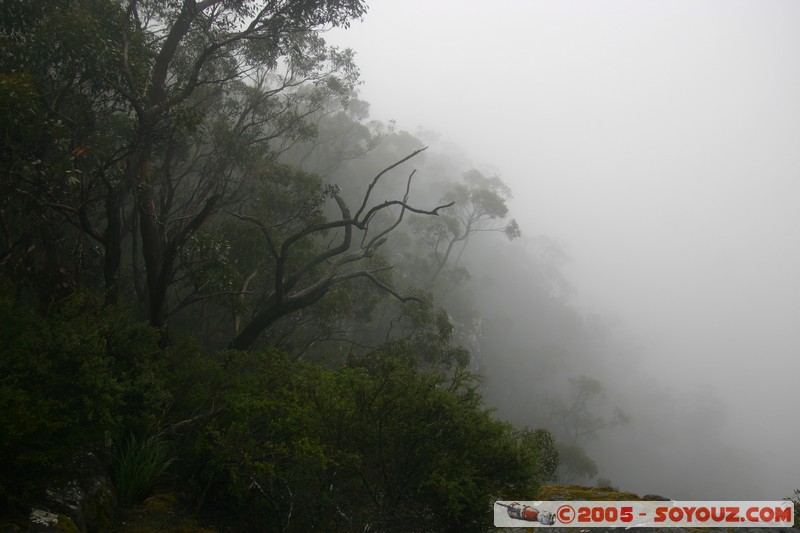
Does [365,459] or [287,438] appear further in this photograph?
[287,438]

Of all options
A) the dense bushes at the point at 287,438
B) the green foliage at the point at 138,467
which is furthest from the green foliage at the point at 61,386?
the green foliage at the point at 138,467

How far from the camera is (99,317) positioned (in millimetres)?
5711

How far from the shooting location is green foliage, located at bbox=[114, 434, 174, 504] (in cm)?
458

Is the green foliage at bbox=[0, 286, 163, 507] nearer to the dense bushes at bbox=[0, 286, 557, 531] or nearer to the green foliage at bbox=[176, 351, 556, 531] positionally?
the dense bushes at bbox=[0, 286, 557, 531]

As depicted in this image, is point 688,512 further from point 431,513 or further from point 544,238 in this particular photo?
point 544,238

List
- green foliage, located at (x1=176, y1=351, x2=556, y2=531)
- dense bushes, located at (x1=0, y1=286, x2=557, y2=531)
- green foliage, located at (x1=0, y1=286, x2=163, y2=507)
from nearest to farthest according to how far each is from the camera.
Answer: green foliage, located at (x1=0, y1=286, x2=163, y2=507), dense bushes, located at (x1=0, y1=286, x2=557, y2=531), green foliage, located at (x1=176, y1=351, x2=556, y2=531)

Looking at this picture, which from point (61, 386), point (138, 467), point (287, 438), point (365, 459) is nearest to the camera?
point (61, 386)

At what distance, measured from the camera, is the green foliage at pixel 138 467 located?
15.0ft

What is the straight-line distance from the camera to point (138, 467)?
465 cm

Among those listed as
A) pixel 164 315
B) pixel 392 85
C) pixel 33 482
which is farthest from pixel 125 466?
pixel 392 85

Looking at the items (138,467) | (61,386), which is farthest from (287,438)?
(61,386)

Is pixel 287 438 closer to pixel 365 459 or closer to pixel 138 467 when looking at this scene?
pixel 365 459

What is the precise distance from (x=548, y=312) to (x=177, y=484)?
48.1 meters

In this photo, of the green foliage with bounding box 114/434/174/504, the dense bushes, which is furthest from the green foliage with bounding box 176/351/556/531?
the green foliage with bounding box 114/434/174/504
